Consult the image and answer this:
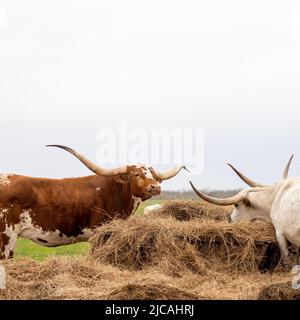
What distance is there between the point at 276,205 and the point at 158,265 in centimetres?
212

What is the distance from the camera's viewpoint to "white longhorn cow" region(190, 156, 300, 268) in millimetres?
9203

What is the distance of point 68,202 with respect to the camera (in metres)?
10.6

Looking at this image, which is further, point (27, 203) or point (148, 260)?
point (27, 203)

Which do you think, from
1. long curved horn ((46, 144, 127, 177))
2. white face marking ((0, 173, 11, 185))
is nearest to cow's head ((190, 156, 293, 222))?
long curved horn ((46, 144, 127, 177))

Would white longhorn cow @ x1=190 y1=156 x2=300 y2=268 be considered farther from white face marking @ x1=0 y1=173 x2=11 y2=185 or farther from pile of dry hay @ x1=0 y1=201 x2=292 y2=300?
white face marking @ x1=0 y1=173 x2=11 y2=185

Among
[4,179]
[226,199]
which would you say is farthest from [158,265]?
[4,179]

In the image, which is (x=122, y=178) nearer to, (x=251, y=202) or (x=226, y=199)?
(x=226, y=199)
